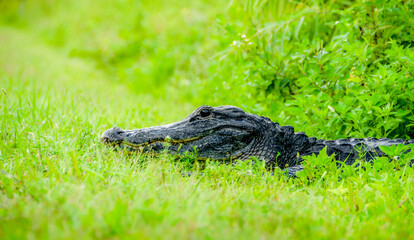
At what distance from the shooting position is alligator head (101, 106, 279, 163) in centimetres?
363

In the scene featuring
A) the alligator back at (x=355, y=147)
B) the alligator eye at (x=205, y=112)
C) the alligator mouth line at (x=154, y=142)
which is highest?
the alligator eye at (x=205, y=112)

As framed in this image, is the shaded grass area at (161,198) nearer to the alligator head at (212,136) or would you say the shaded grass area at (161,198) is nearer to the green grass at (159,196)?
the green grass at (159,196)

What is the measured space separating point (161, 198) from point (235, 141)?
5.74 ft

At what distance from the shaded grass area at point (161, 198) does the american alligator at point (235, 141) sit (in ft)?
0.76

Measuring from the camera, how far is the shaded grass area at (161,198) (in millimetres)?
1734

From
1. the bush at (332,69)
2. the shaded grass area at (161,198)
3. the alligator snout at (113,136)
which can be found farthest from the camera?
the bush at (332,69)

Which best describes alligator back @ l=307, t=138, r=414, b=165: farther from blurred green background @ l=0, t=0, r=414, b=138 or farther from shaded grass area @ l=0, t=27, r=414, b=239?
shaded grass area @ l=0, t=27, r=414, b=239

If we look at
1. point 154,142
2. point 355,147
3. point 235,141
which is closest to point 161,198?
point 154,142

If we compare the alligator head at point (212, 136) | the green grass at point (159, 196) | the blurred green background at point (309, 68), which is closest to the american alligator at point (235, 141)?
the alligator head at point (212, 136)

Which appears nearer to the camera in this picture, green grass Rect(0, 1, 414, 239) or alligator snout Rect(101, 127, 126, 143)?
green grass Rect(0, 1, 414, 239)

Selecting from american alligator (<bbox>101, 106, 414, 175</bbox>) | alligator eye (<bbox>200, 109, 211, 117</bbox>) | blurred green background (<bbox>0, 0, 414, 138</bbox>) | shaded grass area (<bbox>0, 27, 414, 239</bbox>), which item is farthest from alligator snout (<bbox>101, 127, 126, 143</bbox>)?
blurred green background (<bbox>0, 0, 414, 138</bbox>)

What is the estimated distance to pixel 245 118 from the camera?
3949 millimetres

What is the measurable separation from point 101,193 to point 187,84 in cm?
620

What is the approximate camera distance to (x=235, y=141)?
3857mm
